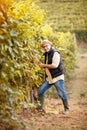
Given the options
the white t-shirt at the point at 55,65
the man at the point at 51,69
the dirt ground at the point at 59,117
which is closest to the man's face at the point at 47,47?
the man at the point at 51,69

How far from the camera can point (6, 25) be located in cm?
658

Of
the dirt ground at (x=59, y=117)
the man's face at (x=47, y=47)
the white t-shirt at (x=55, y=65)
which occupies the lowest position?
the dirt ground at (x=59, y=117)

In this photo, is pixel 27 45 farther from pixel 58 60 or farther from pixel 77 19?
pixel 77 19

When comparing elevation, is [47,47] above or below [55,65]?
above

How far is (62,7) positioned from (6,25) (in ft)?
93.2

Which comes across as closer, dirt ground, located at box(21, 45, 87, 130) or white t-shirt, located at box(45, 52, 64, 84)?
dirt ground, located at box(21, 45, 87, 130)

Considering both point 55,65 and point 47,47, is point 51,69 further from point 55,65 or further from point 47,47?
point 47,47

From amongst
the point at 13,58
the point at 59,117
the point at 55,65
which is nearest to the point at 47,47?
the point at 55,65

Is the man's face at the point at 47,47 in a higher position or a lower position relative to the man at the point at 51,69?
higher

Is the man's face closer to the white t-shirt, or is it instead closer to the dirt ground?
the white t-shirt

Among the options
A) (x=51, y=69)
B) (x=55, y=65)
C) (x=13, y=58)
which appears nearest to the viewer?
(x=13, y=58)

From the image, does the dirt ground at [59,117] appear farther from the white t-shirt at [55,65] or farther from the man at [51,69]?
the white t-shirt at [55,65]

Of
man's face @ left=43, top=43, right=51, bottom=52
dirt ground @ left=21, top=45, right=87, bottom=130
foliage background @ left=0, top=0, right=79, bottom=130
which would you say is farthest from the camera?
man's face @ left=43, top=43, right=51, bottom=52

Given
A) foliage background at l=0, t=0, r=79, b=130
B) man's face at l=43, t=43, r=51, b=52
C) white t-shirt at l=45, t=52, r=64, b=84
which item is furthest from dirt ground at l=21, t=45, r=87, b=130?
man's face at l=43, t=43, r=51, b=52
